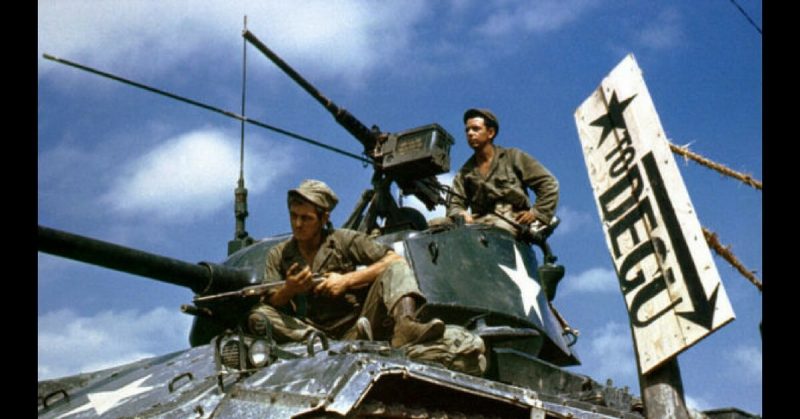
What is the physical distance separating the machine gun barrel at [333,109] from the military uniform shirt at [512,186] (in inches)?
65.2

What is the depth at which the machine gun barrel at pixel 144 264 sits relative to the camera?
6.04m

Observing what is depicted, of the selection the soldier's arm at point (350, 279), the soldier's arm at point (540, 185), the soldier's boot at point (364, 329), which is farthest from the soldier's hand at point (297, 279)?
the soldier's arm at point (540, 185)

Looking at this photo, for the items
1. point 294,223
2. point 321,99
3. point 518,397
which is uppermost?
point 321,99

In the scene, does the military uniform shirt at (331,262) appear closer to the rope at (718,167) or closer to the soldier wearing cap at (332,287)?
the soldier wearing cap at (332,287)

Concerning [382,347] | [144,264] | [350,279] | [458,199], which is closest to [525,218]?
[458,199]

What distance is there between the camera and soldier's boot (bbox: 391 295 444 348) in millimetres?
5680

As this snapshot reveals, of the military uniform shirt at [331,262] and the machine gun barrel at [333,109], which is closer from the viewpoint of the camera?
the military uniform shirt at [331,262]

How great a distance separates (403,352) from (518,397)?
0.63 m

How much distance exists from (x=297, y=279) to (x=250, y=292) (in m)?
0.50

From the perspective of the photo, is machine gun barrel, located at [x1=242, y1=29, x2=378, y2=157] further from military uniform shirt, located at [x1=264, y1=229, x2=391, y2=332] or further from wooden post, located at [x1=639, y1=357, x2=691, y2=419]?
wooden post, located at [x1=639, y1=357, x2=691, y2=419]
